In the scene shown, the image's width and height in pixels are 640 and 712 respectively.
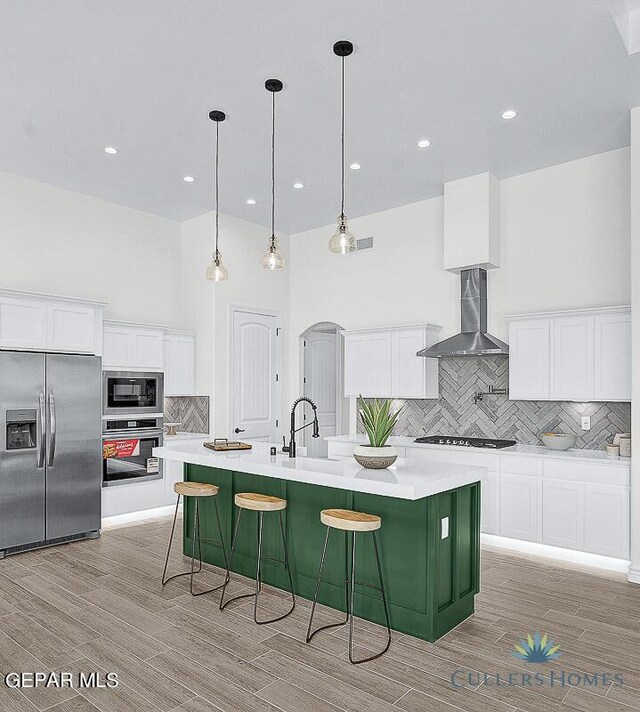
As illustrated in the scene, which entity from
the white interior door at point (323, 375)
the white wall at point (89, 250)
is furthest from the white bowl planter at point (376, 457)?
the white interior door at point (323, 375)

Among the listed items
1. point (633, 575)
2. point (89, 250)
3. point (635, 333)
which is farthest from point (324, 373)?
point (633, 575)

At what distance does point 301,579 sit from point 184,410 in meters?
3.82

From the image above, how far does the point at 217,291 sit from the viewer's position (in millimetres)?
6855

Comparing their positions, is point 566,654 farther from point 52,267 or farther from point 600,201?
point 52,267

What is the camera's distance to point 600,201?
16.9 ft

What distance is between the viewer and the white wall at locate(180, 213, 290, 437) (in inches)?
270

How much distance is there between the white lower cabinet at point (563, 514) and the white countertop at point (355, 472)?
153 cm

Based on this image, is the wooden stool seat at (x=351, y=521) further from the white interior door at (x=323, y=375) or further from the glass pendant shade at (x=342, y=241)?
the white interior door at (x=323, y=375)

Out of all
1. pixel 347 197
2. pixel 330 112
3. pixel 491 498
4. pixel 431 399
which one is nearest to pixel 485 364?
pixel 431 399

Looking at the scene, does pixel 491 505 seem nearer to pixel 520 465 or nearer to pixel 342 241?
pixel 520 465

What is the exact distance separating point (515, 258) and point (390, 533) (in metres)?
3.45

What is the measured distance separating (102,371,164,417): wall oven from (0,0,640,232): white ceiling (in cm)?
206

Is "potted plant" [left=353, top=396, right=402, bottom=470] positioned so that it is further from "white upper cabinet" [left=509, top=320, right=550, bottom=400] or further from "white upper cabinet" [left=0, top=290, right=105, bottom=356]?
"white upper cabinet" [left=0, top=290, right=105, bottom=356]
